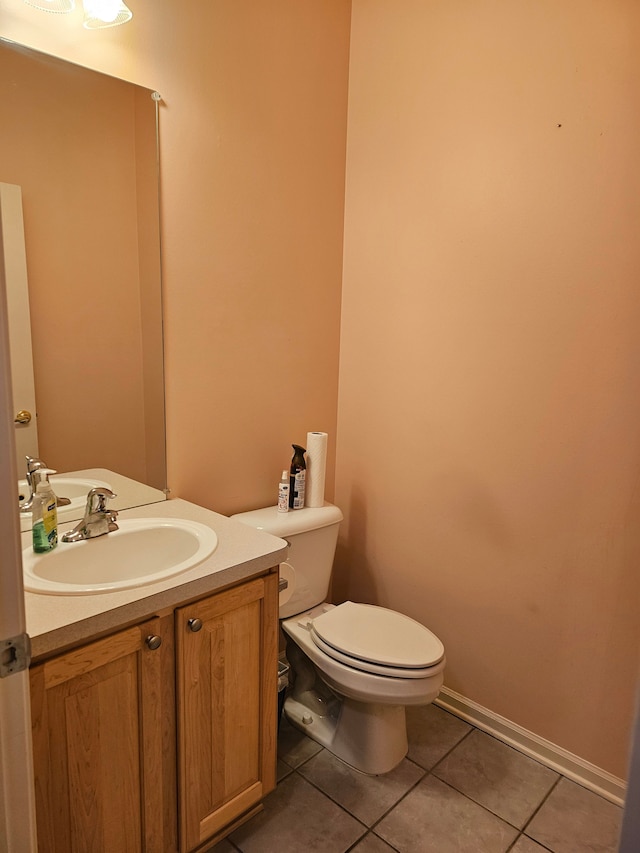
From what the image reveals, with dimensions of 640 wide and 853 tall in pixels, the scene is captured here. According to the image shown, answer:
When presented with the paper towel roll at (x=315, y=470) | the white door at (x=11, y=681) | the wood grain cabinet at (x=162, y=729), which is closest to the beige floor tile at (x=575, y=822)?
the wood grain cabinet at (x=162, y=729)

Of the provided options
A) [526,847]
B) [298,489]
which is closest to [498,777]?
[526,847]

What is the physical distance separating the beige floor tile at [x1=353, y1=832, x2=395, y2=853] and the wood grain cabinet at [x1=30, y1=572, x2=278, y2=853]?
283 mm

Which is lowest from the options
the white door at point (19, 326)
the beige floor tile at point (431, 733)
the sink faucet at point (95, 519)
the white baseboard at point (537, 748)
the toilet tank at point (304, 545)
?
the beige floor tile at point (431, 733)

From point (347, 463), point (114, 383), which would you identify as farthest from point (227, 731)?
point (347, 463)

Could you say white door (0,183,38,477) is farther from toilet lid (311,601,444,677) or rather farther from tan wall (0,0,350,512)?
toilet lid (311,601,444,677)

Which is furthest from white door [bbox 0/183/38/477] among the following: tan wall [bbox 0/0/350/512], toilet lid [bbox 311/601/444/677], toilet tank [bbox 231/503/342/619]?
toilet lid [bbox 311/601/444/677]

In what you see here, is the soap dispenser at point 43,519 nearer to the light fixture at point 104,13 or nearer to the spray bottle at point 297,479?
the spray bottle at point 297,479

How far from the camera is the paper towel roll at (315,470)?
198 cm

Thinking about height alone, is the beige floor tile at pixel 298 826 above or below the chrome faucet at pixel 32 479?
below

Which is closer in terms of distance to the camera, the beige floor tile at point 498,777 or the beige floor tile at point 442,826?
the beige floor tile at point 442,826

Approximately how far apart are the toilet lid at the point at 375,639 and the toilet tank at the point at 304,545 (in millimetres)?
114

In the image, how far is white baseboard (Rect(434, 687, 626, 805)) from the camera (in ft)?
5.45

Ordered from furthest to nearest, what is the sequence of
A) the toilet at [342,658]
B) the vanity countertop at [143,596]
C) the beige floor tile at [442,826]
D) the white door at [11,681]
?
the toilet at [342,658]
the beige floor tile at [442,826]
the vanity countertop at [143,596]
the white door at [11,681]

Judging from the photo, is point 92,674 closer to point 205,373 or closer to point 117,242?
point 205,373
